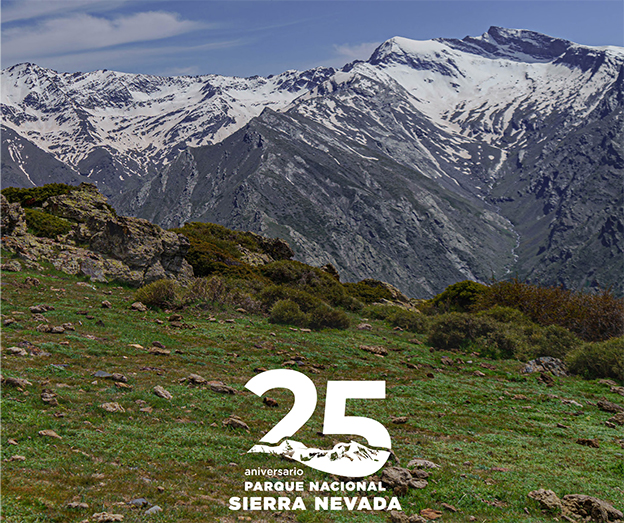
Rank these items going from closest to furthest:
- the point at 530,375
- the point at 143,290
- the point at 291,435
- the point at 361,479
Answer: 1. the point at 361,479
2. the point at 291,435
3. the point at 530,375
4. the point at 143,290

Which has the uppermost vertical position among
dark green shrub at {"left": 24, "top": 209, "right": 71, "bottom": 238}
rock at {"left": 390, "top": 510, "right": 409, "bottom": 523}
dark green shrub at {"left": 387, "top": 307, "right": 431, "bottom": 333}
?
dark green shrub at {"left": 24, "top": 209, "right": 71, "bottom": 238}

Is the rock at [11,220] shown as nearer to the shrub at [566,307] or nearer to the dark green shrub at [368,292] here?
the dark green shrub at [368,292]

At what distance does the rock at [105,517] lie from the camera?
757 centimetres

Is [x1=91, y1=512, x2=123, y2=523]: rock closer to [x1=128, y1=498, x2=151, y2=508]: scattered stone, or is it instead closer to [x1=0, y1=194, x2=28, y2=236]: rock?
[x1=128, y1=498, x2=151, y2=508]: scattered stone

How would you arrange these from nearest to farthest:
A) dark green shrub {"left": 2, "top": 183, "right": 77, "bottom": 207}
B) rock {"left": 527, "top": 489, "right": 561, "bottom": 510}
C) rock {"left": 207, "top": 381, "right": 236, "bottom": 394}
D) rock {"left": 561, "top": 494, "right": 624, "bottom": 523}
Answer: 1. rock {"left": 561, "top": 494, "right": 624, "bottom": 523}
2. rock {"left": 527, "top": 489, "right": 561, "bottom": 510}
3. rock {"left": 207, "top": 381, "right": 236, "bottom": 394}
4. dark green shrub {"left": 2, "top": 183, "right": 77, "bottom": 207}

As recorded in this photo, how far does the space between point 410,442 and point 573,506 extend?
14.0 ft

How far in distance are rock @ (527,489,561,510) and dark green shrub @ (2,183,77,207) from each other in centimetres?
4002

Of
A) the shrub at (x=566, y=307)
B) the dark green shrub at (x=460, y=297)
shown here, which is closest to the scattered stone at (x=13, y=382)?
the shrub at (x=566, y=307)

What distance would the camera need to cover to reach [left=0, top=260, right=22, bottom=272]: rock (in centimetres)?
2616

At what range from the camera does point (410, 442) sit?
13344 millimetres

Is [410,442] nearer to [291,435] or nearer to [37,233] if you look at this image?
[291,435]

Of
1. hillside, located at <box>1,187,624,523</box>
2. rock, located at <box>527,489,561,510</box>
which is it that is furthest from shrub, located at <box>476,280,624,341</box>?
rock, located at <box>527,489,561,510</box>

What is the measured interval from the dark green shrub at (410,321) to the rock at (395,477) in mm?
25014

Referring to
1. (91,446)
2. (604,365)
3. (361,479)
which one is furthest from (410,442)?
(604,365)
